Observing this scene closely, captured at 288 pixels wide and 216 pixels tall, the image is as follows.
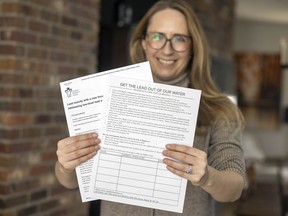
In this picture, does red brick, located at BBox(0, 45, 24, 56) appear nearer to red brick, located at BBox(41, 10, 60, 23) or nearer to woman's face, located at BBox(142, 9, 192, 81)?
red brick, located at BBox(41, 10, 60, 23)

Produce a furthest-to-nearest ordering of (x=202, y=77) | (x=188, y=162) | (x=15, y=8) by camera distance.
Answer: (x=15, y=8) → (x=202, y=77) → (x=188, y=162)

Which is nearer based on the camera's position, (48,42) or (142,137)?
(142,137)

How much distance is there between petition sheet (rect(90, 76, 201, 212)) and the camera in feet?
3.63

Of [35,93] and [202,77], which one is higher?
[202,77]

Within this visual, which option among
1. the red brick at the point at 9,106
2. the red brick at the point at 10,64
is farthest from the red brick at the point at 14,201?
the red brick at the point at 10,64

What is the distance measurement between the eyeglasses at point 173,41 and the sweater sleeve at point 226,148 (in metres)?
0.24

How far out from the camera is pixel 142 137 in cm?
112

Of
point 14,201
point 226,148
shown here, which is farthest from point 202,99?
point 14,201

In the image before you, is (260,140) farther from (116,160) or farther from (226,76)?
(116,160)

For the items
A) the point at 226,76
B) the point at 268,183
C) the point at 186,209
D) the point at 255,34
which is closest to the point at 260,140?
the point at 255,34

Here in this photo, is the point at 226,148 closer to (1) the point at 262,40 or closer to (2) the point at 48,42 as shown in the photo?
(2) the point at 48,42

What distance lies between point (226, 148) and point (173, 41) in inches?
13.6

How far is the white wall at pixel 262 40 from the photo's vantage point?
8430mm

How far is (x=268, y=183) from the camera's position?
3.71 meters
